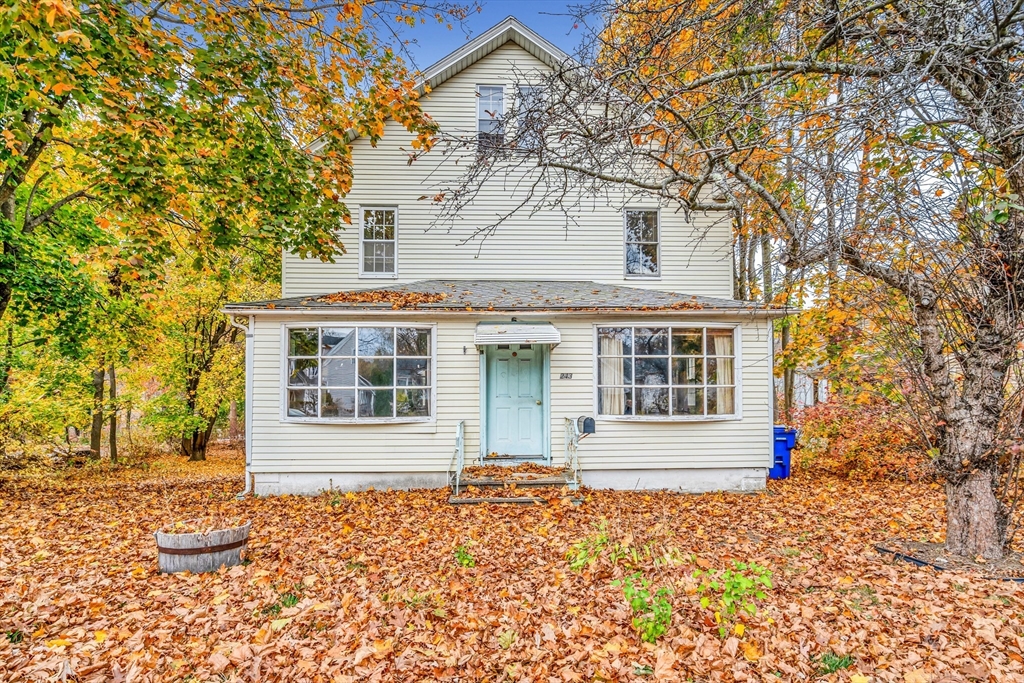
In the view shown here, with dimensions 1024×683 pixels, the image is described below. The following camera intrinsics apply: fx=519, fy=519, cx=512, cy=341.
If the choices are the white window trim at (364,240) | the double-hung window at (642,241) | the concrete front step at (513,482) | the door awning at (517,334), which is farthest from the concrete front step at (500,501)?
the double-hung window at (642,241)

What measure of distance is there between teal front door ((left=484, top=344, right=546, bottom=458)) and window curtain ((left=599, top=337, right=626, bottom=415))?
1150 mm

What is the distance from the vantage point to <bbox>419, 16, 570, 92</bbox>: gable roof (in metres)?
11.1

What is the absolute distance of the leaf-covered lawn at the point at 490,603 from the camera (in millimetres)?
3473

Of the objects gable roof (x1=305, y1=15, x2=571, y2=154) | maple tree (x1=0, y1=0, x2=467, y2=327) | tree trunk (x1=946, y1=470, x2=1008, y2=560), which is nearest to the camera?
tree trunk (x1=946, y1=470, x2=1008, y2=560)

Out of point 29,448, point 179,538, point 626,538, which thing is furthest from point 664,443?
point 29,448

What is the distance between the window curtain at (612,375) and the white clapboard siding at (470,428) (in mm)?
219

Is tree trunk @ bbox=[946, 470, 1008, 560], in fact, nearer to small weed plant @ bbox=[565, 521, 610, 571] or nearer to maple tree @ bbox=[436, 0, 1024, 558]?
maple tree @ bbox=[436, 0, 1024, 558]

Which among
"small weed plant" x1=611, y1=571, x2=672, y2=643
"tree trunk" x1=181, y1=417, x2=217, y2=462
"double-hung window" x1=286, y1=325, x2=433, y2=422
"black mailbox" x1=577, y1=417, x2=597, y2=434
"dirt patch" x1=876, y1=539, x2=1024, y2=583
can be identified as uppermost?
"double-hung window" x1=286, y1=325, x2=433, y2=422

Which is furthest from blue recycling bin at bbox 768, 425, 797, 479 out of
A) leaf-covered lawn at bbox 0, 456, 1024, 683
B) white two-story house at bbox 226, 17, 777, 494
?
leaf-covered lawn at bbox 0, 456, 1024, 683

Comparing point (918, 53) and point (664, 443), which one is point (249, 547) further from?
point (918, 53)

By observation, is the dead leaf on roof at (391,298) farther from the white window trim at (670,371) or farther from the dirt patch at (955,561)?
the dirt patch at (955,561)

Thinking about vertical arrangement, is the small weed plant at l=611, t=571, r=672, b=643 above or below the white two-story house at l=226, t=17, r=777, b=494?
below

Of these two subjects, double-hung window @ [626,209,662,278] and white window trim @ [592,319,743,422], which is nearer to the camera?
white window trim @ [592,319,743,422]

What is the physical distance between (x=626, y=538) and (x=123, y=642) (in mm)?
4765
